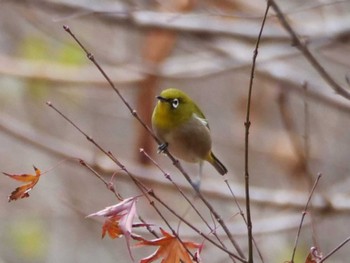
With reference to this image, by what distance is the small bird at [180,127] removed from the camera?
2430 millimetres

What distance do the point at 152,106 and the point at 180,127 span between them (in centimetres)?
144

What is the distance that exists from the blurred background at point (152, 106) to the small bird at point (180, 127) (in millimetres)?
300

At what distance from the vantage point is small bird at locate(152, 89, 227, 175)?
95.7 inches

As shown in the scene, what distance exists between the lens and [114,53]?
4734mm

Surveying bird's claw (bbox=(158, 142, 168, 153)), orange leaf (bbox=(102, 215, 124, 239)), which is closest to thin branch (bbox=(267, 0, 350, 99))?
bird's claw (bbox=(158, 142, 168, 153))

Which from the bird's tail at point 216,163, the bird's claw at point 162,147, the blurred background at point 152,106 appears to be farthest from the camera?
the blurred background at point 152,106

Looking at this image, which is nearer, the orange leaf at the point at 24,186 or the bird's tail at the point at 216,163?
the orange leaf at the point at 24,186

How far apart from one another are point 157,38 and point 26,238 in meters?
2.02

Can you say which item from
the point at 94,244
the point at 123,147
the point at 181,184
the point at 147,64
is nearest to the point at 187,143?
the point at 181,184

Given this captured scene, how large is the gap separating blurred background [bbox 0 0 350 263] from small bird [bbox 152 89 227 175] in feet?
0.98

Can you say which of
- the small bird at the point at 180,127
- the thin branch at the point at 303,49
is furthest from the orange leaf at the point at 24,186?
the small bird at the point at 180,127

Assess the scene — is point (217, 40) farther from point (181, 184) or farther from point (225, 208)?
point (225, 208)

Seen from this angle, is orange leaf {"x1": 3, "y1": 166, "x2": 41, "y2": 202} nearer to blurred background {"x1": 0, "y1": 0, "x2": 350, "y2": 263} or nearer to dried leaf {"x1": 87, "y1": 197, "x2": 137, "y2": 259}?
dried leaf {"x1": 87, "y1": 197, "x2": 137, "y2": 259}

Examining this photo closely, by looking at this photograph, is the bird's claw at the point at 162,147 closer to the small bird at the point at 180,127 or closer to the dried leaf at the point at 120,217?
the small bird at the point at 180,127
